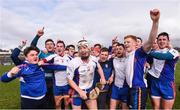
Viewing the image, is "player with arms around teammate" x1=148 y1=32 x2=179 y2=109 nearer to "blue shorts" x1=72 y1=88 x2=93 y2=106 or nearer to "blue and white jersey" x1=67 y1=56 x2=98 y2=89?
"blue and white jersey" x1=67 y1=56 x2=98 y2=89

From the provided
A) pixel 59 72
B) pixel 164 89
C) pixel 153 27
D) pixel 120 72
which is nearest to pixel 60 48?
pixel 59 72

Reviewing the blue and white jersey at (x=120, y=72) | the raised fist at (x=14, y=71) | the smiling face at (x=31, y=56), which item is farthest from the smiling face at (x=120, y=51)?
the raised fist at (x=14, y=71)

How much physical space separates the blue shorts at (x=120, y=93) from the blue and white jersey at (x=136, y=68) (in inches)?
31.6

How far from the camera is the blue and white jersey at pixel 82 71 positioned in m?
9.29

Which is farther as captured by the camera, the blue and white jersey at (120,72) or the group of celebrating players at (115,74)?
the blue and white jersey at (120,72)

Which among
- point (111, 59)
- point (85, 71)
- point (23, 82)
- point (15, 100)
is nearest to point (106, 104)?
point (111, 59)

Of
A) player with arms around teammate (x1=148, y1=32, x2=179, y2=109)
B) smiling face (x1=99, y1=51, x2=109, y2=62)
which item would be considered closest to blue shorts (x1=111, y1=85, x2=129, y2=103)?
player with arms around teammate (x1=148, y1=32, x2=179, y2=109)

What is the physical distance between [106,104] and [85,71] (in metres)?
2.38

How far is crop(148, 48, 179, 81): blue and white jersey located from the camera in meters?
9.57

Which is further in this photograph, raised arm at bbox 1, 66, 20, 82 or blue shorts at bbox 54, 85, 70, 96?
blue shorts at bbox 54, 85, 70, 96

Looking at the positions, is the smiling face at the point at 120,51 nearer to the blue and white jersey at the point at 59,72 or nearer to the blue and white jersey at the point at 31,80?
the blue and white jersey at the point at 59,72

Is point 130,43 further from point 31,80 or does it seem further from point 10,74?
point 10,74

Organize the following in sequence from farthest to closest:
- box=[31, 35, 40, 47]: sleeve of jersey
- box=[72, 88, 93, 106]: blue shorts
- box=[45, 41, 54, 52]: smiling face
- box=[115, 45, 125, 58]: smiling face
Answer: box=[45, 41, 54, 52]: smiling face → box=[31, 35, 40, 47]: sleeve of jersey → box=[115, 45, 125, 58]: smiling face → box=[72, 88, 93, 106]: blue shorts

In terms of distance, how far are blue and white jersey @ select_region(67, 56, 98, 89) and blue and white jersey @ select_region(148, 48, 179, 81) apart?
1.45 meters
